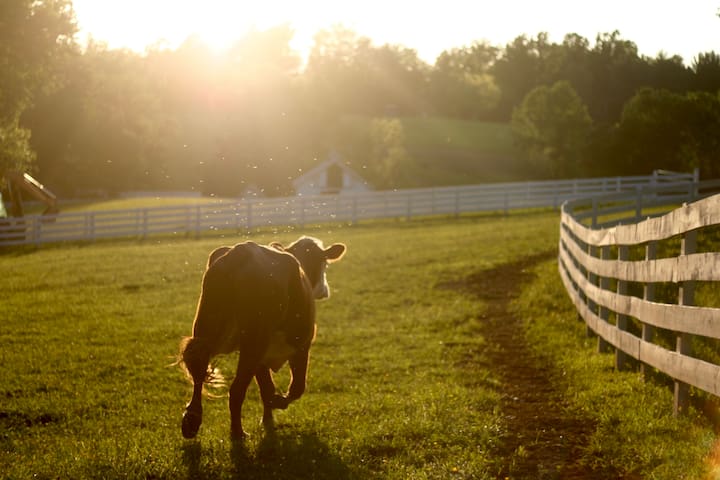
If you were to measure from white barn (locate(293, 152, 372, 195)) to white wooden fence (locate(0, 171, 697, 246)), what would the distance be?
22017 mm

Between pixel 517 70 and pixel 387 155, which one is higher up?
pixel 517 70

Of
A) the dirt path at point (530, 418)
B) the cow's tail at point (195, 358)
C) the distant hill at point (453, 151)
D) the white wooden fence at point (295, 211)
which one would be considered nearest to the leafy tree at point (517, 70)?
the distant hill at point (453, 151)

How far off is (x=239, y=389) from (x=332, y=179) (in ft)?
198

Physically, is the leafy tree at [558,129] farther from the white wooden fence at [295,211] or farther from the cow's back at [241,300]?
the cow's back at [241,300]

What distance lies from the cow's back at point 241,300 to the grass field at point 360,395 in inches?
33.5

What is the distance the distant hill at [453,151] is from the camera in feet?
279

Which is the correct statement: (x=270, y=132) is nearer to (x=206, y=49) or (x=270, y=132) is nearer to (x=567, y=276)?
(x=206, y=49)

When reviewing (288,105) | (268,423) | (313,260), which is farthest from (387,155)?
(268,423)

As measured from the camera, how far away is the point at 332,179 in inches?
2621

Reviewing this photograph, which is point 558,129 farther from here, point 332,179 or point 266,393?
point 266,393

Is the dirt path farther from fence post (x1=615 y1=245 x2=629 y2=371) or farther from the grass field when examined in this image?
fence post (x1=615 y1=245 x2=629 y2=371)

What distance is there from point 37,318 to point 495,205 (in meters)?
28.6

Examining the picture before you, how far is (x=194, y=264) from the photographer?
22.5 m

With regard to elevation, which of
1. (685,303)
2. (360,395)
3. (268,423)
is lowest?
(360,395)
